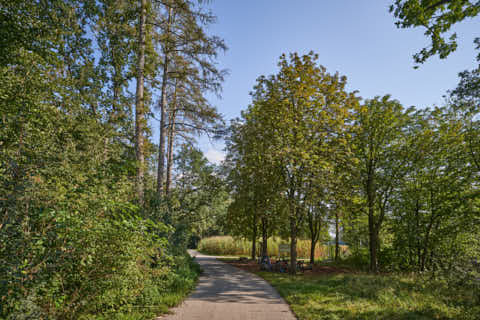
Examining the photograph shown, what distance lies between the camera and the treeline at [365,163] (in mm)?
11102

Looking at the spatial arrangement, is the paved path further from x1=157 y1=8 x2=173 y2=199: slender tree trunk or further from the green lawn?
x1=157 y1=8 x2=173 y2=199: slender tree trunk

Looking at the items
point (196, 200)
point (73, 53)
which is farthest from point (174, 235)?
point (73, 53)

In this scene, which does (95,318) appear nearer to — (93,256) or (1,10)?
(93,256)

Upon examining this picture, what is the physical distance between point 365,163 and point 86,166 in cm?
1397

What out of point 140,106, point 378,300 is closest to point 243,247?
point 378,300

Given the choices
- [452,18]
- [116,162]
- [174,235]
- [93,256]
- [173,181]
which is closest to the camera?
[93,256]

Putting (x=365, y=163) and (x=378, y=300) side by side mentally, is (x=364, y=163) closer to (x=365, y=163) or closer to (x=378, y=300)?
(x=365, y=163)

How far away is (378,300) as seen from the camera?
6.57 m

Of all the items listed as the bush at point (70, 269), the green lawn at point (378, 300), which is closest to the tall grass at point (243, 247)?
the green lawn at point (378, 300)

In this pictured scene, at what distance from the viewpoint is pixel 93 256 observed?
12.9 ft

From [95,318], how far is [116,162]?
15.6ft

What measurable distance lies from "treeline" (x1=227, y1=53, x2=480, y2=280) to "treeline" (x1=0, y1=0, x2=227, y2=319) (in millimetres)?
3027

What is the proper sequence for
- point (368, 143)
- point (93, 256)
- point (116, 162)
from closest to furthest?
1. point (93, 256)
2. point (116, 162)
3. point (368, 143)

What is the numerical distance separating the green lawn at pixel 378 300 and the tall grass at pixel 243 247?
1353 centimetres
